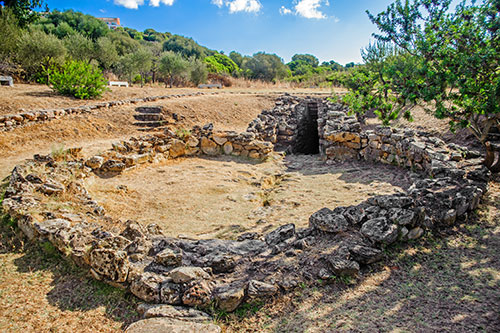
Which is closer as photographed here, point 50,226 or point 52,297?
point 52,297

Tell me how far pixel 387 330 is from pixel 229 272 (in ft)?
5.29

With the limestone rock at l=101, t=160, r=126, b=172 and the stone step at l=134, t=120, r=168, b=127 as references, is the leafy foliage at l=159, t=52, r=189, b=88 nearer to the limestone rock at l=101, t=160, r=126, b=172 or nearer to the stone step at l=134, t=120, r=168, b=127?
the stone step at l=134, t=120, r=168, b=127

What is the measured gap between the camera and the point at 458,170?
4.89 meters

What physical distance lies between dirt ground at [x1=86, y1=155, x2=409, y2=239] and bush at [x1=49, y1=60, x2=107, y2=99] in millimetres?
4964

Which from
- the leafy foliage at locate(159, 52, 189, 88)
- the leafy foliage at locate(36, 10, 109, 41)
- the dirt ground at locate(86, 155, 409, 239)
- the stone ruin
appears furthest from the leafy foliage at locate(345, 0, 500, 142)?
the leafy foliage at locate(36, 10, 109, 41)

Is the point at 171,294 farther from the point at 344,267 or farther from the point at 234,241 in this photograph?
the point at 344,267

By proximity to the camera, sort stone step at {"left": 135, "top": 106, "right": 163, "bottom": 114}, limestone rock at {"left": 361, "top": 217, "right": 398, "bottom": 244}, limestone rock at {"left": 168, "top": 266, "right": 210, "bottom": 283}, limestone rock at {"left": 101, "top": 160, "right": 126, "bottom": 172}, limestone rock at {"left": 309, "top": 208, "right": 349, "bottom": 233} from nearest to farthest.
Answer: limestone rock at {"left": 168, "top": 266, "right": 210, "bottom": 283}, limestone rock at {"left": 361, "top": 217, "right": 398, "bottom": 244}, limestone rock at {"left": 309, "top": 208, "right": 349, "bottom": 233}, limestone rock at {"left": 101, "top": 160, "right": 126, "bottom": 172}, stone step at {"left": 135, "top": 106, "right": 163, "bottom": 114}

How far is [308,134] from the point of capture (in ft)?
45.2

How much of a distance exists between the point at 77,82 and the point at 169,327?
35.7 ft

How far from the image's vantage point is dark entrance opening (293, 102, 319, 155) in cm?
1283

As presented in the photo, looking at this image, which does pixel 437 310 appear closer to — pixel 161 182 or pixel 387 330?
pixel 387 330

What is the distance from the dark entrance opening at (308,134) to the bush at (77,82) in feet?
27.0

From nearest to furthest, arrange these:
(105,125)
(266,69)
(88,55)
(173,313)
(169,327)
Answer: (169,327)
(173,313)
(105,125)
(88,55)
(266,69)

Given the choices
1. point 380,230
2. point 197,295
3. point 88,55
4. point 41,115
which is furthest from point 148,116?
→ point 88,55
